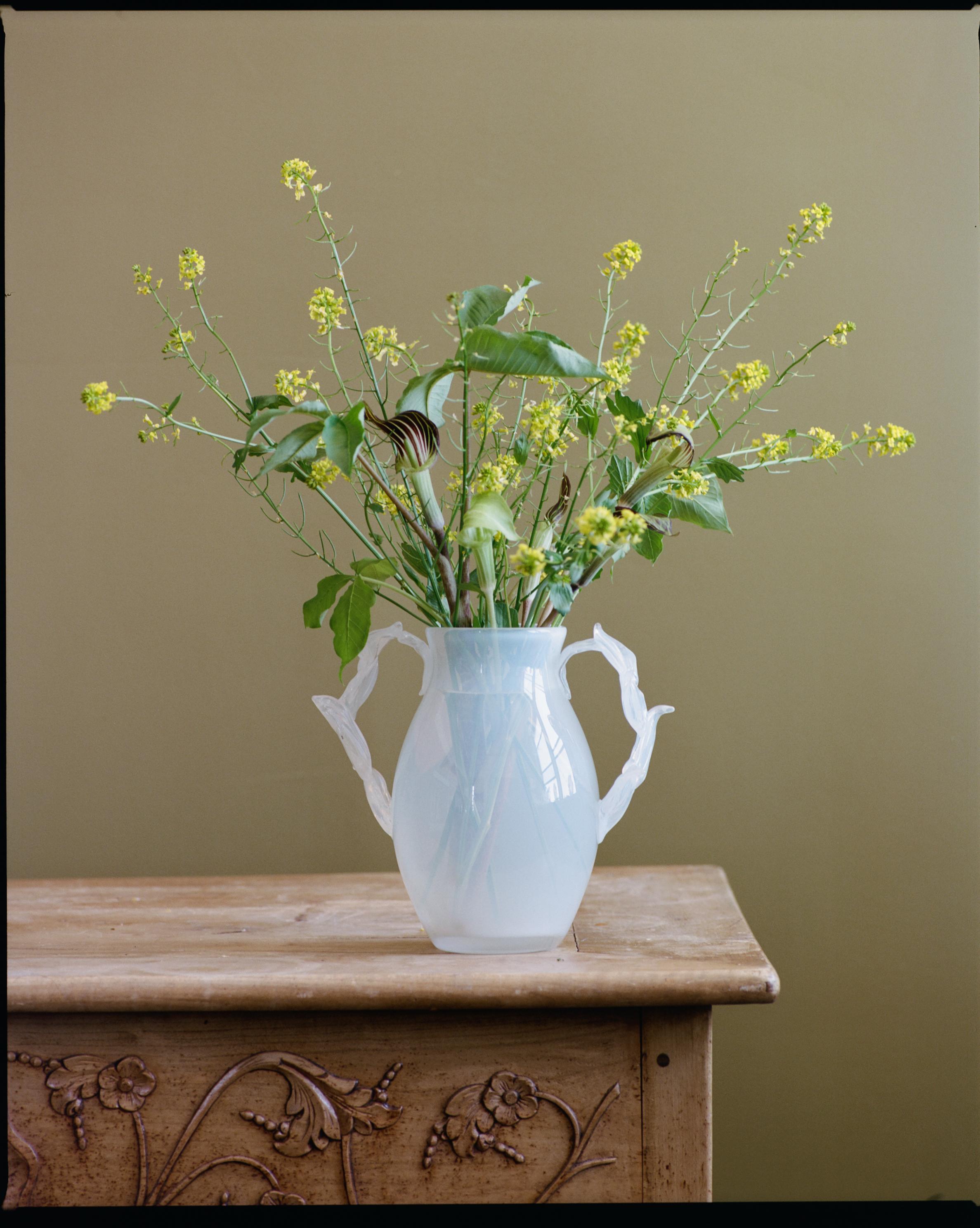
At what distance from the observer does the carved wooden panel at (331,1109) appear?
82 centimetres

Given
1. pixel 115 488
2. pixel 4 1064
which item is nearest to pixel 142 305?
pixel 115 488

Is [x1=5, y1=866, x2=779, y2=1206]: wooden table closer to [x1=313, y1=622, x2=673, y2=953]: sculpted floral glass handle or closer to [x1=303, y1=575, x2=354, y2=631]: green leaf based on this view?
[x1=313, y1=622, x2=673, y2=953]: sculpted floral glass handle

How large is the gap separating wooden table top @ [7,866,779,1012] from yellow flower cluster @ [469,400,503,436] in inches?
17.8

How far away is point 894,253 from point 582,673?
83 centimetres

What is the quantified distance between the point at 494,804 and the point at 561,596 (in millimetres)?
182

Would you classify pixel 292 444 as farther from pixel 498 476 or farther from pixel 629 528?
pixel 629 528

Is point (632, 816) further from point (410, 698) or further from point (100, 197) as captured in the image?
point (100, 197)

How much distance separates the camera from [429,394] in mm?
844

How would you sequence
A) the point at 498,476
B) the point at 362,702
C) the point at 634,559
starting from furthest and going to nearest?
the point at 634,559 → the point at 362,702 → the point at 498,476

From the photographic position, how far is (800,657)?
1.65 m

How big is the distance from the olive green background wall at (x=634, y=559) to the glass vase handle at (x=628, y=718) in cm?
71

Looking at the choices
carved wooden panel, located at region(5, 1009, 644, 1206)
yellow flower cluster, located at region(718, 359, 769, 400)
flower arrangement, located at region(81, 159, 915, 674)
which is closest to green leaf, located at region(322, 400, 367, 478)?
flower arrangement, located at region(81, 159, 915, 674)

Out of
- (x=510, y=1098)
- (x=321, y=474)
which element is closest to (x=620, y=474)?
(x=321, y=474)

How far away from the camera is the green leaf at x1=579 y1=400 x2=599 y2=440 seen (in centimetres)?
93
